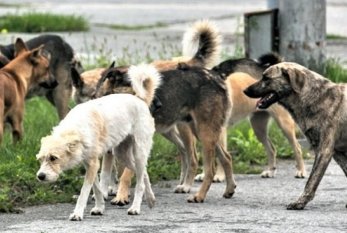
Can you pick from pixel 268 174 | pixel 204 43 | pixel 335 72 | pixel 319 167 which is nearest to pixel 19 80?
pixel 204 43

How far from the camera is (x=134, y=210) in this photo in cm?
1000

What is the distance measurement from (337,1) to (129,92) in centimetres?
1722

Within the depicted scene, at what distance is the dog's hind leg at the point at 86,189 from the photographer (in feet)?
31.7

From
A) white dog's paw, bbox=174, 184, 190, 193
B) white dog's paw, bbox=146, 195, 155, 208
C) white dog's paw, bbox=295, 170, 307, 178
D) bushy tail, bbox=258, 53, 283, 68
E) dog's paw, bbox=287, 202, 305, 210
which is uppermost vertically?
bushy tail, bbox=258, 53, 283, 68

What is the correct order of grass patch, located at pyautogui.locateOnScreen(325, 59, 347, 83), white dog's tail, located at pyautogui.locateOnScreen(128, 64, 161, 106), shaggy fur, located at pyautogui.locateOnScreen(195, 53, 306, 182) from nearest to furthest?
white dog's tail, located at pyautogui.locateOnScreen(128, 64, 161, 106)
shaggy fur, located at pyautogui.locateOnScreen(195, 53, 306, 182)
grass patch, located at pyautogui.locateOnScreen(325, 59, 347, 83)

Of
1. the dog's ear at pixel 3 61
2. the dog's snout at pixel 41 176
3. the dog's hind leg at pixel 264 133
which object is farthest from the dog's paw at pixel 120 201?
the dog's ear at pixel 3 61

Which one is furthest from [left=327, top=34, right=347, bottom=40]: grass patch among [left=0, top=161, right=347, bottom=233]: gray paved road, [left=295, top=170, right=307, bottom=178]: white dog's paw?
[left=0, top=161, right=347, bottom=233]: gray paved road

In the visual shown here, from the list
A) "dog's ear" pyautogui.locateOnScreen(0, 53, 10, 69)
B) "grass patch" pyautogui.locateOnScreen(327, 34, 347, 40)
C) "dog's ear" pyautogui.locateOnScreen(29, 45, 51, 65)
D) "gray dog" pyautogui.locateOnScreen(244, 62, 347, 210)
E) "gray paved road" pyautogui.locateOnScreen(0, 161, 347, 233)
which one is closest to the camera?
"gray paved road" pyautogui.locateOnScreen(0, 161, 347, 233)

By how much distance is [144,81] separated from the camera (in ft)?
34.9

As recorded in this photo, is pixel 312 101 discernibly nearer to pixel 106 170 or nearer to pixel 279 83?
pixel 279 83

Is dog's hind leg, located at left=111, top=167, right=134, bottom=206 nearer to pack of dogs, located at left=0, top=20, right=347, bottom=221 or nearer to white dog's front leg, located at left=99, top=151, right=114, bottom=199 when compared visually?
pack of dogs, located at left=0, top=20, right=347, bottom=221

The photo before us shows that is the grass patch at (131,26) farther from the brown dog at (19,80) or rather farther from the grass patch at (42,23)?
the brown dog at (19,80)

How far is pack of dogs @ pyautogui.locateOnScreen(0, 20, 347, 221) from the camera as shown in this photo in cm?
990

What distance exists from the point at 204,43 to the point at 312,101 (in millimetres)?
1935
